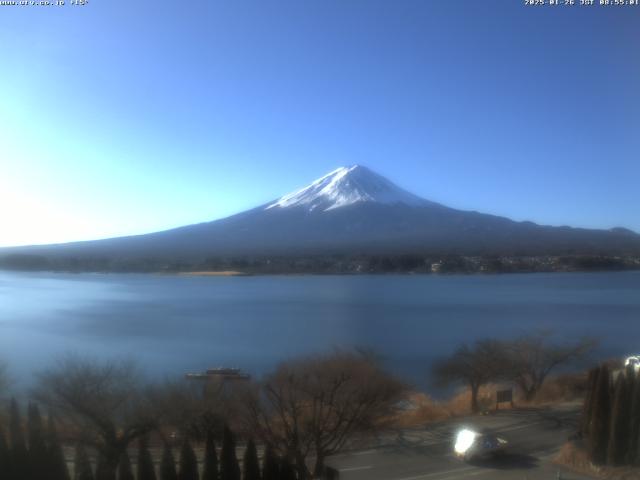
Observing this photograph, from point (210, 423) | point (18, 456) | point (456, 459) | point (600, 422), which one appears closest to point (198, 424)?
point (210, 423)

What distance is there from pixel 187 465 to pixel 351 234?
30.6 metres

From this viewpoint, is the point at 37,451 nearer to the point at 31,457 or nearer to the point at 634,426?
the point at 31,457

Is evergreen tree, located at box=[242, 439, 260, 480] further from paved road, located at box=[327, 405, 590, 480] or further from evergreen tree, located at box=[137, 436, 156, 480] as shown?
paved road, located at box=[327, 405, 590, 480]

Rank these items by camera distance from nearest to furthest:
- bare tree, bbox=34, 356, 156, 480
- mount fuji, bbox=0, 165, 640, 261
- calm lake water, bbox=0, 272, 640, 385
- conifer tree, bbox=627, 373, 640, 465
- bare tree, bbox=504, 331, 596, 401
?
bare tree, bbox=34, 356, 156, 480
conifer tree, bbox=627, 373, 640, 465
bare tree, bbox=504, 331, 596, 401
calm lake water, bbox=0, 272, 640, 385
mount fuji, bbox=0, 165, 640, 261

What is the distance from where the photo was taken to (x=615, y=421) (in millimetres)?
3645

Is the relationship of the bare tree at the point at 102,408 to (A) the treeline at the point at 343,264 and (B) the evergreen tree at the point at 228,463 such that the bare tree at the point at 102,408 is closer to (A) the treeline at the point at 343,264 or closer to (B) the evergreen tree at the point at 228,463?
(B) the evergreen tree at the point at 228,463

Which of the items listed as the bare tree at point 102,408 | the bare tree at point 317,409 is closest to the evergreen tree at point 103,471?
the bare tree at point 102,408

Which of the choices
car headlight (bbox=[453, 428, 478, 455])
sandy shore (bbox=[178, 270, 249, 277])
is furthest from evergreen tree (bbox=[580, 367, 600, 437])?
sandy shore (bbox=[178, 270, 249, 277])

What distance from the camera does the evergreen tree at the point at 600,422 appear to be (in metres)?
3.68

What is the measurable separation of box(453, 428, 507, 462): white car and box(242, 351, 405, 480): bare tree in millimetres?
598

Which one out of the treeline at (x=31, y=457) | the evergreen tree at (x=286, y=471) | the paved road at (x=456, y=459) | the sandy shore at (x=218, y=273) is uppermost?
the sandy shore at (x=218, y=273)

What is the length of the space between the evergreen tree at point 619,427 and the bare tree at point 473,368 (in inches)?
89.1

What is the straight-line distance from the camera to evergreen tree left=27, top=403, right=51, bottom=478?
117 inches

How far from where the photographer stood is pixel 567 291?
57.8 ft
